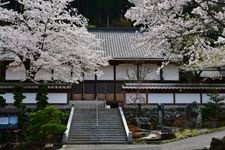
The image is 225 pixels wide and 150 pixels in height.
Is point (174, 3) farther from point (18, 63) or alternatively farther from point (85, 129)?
point (18, 63)

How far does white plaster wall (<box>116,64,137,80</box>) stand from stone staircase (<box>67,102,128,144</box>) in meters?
7.01

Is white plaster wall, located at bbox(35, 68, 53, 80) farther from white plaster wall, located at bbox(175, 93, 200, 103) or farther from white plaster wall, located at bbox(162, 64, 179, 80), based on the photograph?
white plaster wall, located at bbox(162, 64, 179, 80)

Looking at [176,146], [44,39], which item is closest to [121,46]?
[44,39]

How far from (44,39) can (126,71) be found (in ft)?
30.8

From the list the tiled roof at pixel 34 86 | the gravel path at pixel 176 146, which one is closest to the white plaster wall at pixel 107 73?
the tiled roof at pixel 34 86

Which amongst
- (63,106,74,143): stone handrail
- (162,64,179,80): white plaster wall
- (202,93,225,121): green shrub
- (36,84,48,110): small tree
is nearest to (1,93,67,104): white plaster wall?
(63,106,74,143): stone handrail

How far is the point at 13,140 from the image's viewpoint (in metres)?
22.0

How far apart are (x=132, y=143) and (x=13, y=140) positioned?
21.6ft

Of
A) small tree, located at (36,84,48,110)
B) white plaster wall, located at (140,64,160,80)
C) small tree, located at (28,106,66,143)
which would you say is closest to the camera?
small tree, located at (28,106,66,143)

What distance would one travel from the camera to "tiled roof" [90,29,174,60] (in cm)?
3416

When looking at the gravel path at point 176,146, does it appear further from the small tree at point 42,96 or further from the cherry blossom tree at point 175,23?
the small tree at point 42,96

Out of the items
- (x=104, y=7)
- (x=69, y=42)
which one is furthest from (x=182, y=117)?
(x=104, y=7)

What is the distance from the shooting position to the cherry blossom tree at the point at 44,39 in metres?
26.9

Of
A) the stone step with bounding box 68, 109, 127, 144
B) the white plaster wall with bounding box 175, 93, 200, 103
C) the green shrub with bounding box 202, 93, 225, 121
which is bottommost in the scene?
the stone step with bounding box 68, 109, 127, 144
